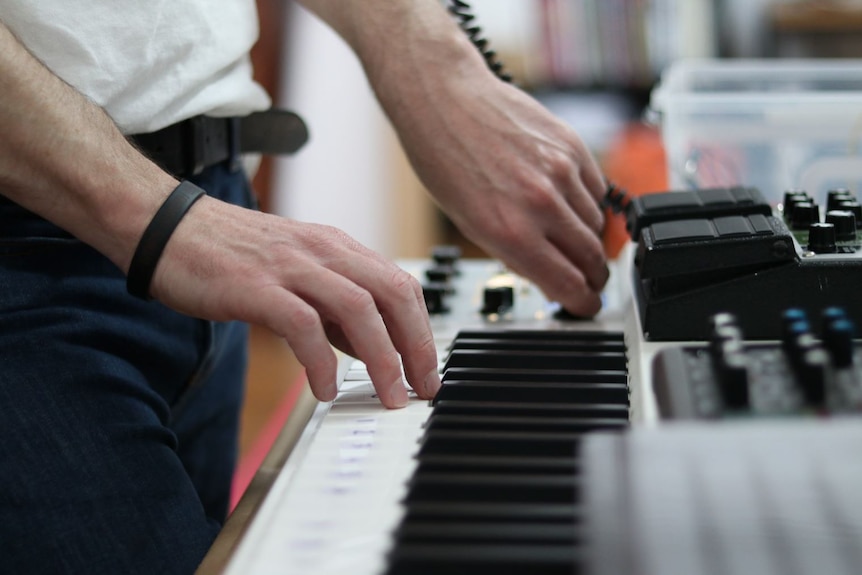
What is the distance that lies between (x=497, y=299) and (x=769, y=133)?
0.53 meters

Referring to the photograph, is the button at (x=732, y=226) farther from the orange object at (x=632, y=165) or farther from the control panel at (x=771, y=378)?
the orange object at (x=632, y=165)

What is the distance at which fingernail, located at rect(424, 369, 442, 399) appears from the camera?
29.6 inches

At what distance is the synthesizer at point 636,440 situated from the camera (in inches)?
17.5

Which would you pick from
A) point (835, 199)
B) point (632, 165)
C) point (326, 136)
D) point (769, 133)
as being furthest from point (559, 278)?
point (326, 136)

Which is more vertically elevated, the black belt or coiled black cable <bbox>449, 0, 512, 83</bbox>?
coiled black cable <bbox>449, 0, 512, 83</bbox>

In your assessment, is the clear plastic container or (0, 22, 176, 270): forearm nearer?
(0, 22, 176, 270): forearm

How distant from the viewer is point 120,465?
0.78 metres

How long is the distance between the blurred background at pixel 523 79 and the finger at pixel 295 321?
7.10 ft

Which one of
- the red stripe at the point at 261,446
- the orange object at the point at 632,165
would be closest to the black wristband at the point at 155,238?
the red stripe at the point at 261,446

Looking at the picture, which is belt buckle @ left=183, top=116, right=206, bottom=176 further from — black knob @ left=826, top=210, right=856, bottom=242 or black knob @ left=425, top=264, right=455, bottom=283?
black knob @ left=826, top=210, right=856, bottom=242

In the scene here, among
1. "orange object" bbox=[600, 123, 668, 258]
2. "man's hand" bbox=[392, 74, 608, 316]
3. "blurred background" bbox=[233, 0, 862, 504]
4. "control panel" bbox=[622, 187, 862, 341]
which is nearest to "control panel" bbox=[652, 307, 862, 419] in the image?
"control panel" bbox=[622, 187, 862, 341]

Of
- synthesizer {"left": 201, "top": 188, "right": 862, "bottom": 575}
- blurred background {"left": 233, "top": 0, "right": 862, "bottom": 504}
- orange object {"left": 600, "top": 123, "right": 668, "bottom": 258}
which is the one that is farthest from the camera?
blurred background {"left": 233, "top": 0, "right": 862, "bottom": 504}

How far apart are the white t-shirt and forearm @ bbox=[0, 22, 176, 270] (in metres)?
0.07

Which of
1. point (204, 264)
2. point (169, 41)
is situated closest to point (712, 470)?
point (204, 264)
